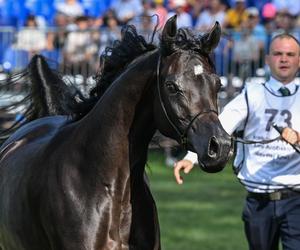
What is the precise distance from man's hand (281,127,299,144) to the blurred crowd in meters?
9.43

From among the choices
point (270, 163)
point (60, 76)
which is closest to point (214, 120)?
point (270, 163)

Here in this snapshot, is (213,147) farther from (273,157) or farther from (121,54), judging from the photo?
(273,157)

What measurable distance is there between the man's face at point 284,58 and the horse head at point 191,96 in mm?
1416

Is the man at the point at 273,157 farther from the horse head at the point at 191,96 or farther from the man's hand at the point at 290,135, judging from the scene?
the horse head at the point at 191,96

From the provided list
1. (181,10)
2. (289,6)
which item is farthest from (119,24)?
(289,6)

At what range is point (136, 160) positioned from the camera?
17.6 ft

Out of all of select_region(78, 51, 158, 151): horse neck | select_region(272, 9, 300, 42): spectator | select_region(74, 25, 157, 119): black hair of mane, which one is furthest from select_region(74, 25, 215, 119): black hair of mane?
select_region(272, 9, 300, 42): spectator

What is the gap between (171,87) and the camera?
196 inches

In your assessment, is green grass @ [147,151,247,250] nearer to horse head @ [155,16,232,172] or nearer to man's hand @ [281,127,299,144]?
man's hand @ [281,127,299,144]

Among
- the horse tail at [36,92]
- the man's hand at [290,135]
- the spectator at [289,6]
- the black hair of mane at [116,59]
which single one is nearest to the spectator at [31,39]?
the spectator at [289,6]

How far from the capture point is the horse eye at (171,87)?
4965 mm

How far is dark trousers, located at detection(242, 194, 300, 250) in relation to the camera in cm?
642

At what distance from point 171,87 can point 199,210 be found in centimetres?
799

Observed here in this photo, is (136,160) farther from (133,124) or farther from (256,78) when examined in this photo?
(256,78)
